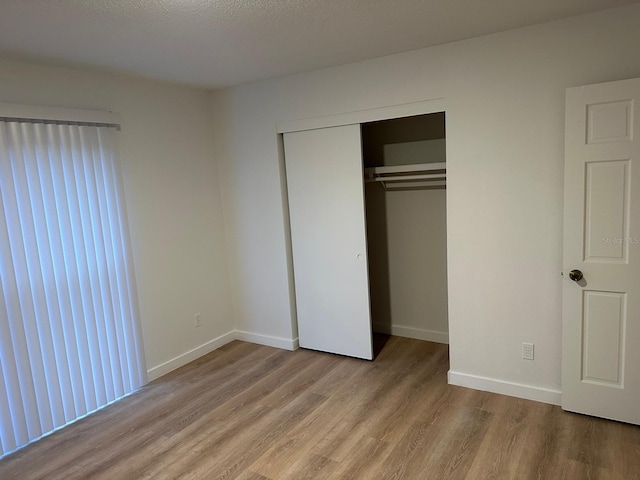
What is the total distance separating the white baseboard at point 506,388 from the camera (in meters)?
2.91

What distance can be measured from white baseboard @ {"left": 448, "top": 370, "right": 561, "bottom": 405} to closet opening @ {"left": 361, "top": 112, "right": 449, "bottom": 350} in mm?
832

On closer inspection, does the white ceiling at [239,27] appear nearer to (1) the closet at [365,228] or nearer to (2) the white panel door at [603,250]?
(2) the white panel door at [603,250]

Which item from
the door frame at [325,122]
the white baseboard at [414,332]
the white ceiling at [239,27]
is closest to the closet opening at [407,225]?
the white baseboard at [414,332]

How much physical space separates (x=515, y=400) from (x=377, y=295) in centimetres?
169

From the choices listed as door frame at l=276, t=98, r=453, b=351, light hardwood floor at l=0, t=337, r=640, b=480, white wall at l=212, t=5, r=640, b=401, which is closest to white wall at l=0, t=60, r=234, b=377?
light hardwood floor at l=0, t=337, r=640, b=480

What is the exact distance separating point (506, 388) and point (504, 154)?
161cm

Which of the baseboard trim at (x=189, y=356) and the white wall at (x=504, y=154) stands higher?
the white wall at (x=504, y=154)

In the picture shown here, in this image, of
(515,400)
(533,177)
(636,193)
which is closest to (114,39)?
(533,177)

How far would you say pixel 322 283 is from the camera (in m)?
3.91

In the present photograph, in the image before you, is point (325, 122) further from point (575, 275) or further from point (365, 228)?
point (575, 275)

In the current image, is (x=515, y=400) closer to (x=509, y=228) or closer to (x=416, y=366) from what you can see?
(x=416, y=366)

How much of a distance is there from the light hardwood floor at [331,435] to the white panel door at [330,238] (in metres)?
0.42

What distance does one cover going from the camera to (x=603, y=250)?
256 cm

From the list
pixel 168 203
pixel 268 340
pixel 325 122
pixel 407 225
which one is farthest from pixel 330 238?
pixel 168 203
